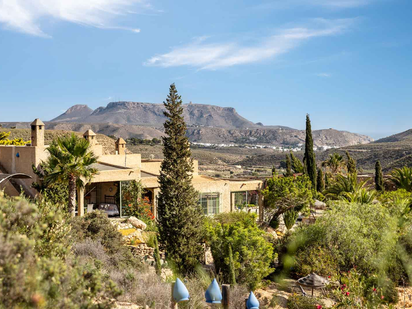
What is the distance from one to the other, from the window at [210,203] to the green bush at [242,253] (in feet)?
28.4

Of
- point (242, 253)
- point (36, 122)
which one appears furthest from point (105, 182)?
point (242, 253)

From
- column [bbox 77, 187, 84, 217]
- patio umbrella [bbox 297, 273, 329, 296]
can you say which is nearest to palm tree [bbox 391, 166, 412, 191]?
patio umbrella [bbox 297, 273, 329, 296]

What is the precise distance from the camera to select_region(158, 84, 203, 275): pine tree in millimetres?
17453

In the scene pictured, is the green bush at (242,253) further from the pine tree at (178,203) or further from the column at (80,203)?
the column at (80,203)

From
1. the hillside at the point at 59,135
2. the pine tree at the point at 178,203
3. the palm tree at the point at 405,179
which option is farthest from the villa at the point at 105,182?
the hillside at the point at 59,135

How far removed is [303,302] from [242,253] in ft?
10.3

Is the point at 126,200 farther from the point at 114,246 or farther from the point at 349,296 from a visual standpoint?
the point at 349,296

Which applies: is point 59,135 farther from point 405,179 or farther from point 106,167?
point 405,179

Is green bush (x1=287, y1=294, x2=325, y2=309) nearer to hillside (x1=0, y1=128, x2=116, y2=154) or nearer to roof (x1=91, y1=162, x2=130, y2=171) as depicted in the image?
roof (x1=91, y1=162, x2=130, y2=171)

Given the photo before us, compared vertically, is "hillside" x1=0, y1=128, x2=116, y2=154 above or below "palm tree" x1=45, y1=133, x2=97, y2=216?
above

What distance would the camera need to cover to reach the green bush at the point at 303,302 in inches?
543

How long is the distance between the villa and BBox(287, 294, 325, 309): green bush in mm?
11773

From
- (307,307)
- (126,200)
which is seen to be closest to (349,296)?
(307,307)

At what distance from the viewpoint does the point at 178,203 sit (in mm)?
17812
